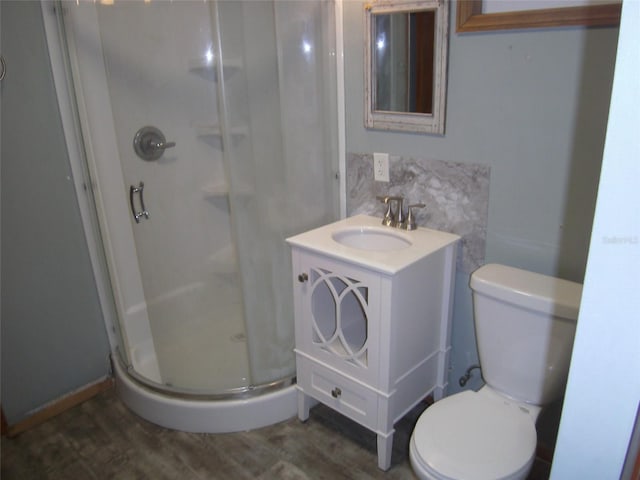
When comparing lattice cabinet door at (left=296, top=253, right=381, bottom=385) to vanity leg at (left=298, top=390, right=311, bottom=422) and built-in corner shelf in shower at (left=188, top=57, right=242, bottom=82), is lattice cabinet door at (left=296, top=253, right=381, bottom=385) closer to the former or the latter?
vanity leg at (left=298, top=390, right=311, bottom=422)

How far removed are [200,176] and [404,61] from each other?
47.5 inches

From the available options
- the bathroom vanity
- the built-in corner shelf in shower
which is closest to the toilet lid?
the bathroom vanity

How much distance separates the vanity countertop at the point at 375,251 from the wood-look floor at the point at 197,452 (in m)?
0.82

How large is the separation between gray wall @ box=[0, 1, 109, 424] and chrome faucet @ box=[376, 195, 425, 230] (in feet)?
4.46

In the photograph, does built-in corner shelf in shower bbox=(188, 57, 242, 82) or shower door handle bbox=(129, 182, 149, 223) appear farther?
shower door handle bbox=(129, 182, 149, 223)

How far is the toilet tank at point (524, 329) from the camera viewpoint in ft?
4.68

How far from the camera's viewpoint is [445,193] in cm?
180

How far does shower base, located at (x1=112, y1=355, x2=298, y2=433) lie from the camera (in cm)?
194

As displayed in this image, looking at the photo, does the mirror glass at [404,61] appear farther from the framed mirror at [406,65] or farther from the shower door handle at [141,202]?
the shower door handle at [141,202]

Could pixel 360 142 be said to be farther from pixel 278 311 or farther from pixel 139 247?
pixel 139 247

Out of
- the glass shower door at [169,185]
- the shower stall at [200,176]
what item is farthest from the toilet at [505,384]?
the glass shower door at [169,185]

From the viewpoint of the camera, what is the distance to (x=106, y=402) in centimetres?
220

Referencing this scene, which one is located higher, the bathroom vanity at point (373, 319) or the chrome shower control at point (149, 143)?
the chrome shower control at point (149, 143)

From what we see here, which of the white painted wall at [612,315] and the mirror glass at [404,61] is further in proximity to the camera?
the mirror glass at [404,61]
